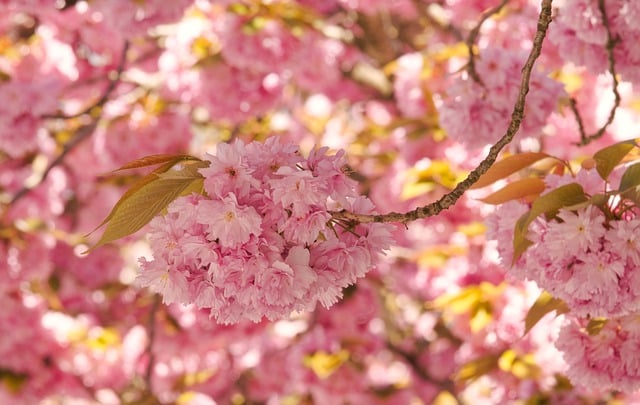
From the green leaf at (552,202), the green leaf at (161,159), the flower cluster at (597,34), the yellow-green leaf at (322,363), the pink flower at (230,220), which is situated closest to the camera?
the pink flower at (230,220)

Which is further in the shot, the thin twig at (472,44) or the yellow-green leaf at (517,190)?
the thin twig at (472,44)

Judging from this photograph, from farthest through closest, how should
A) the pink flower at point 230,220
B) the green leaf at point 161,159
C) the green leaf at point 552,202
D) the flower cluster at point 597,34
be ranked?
the flower cluster at point 597,34 < the green leaf at point 552,202 < the green leaf at point 161,159 < the pink flower at point 230,220

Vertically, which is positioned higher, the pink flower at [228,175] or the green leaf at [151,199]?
the pink flower at [228,175]

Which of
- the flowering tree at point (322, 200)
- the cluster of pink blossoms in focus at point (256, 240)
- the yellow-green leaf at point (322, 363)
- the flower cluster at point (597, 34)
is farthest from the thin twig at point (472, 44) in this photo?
the yellow-green leaf at point (322, 363)

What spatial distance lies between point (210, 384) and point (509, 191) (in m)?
2.81

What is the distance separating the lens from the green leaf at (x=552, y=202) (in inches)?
55.1

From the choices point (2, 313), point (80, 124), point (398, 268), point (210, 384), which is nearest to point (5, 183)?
point (80, 124)

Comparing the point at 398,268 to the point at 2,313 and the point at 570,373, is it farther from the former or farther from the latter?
the point at 570,373

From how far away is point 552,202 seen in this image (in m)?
1.41

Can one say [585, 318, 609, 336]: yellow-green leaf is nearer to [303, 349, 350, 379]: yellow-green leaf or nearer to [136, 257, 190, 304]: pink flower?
[136, 257, 190, 304]: pink flower

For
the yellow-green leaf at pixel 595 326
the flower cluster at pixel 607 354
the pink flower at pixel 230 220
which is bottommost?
the flower cluster at pixel 607 354

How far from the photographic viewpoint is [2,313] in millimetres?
3617

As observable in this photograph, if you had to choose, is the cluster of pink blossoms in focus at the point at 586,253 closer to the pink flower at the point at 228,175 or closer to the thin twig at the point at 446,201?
the thin twig at the point at 446,201

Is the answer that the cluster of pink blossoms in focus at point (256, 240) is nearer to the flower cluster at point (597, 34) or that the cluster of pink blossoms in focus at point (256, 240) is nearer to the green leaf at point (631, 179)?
the green leaf at point (631, 179)
